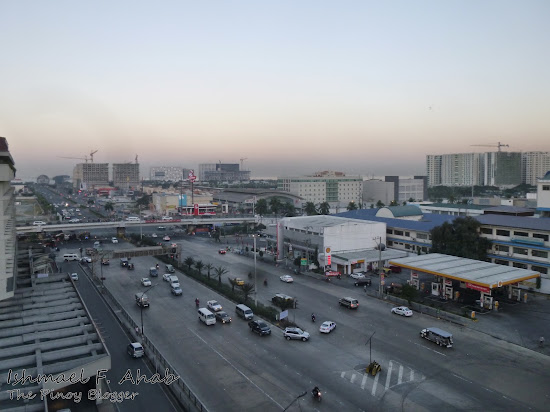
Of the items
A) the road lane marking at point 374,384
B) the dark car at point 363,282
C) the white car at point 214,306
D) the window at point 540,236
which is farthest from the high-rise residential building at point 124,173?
the road lane marking at point 374,384

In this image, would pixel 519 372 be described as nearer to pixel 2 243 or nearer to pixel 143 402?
pixel 143 402

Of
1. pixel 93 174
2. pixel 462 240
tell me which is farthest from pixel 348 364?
pixel 93 174

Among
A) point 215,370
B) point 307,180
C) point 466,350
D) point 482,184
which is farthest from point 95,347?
point 482,184

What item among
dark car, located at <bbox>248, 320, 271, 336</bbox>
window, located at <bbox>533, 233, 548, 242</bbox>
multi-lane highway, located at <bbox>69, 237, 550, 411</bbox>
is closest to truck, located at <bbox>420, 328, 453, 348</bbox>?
multi-lane highway, located at <bbox>69, 237, 550, 411</bbox>

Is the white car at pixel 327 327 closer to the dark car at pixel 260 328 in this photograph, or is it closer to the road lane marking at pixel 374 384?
the dark car at pixel 260 328

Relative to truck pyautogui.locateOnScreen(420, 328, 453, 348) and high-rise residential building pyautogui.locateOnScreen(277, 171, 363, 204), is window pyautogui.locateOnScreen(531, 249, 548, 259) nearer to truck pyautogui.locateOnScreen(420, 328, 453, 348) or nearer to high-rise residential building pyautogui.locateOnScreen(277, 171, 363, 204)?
truck pyautogui.locateOnScreen(420, 328, 453, 348)

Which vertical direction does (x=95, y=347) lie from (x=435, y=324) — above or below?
above

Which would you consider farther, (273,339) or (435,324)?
(435,324)
